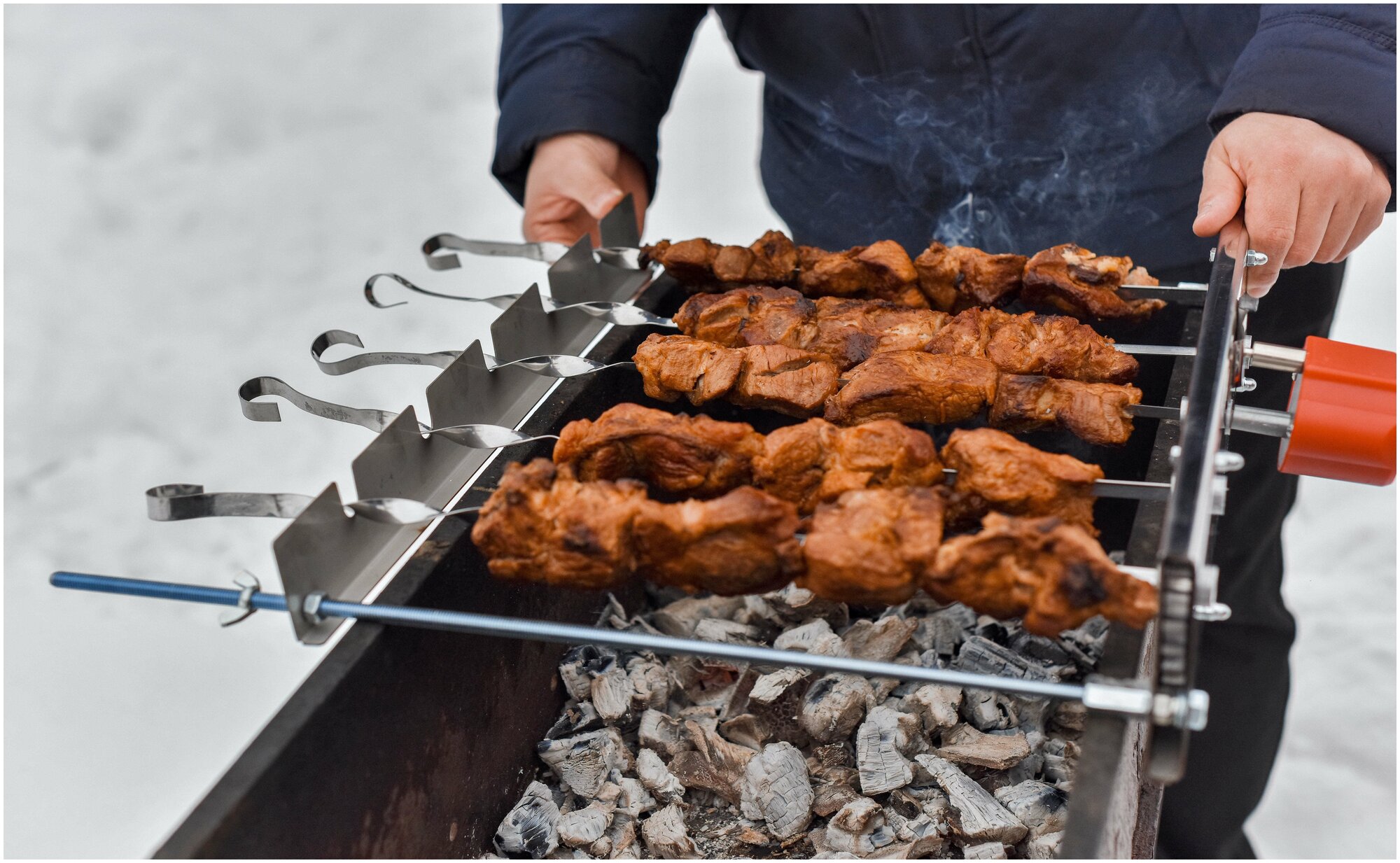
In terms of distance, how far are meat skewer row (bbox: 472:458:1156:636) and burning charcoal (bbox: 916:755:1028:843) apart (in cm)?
64

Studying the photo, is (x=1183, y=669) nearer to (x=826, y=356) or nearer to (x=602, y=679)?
(x=826, y=356)

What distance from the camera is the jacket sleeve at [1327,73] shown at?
8.18 feet

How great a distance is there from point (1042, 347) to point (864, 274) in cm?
63

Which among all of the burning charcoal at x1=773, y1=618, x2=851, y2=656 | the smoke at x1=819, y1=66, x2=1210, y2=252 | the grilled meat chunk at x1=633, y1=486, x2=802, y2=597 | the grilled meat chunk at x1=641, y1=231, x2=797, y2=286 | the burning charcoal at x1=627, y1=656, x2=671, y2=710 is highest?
the smoke at x1=819, y1=66, x2=1210, y2=252

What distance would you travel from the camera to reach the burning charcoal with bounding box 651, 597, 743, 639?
2.89 meters

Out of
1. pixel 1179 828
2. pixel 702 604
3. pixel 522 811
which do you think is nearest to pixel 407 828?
pixel 522 811

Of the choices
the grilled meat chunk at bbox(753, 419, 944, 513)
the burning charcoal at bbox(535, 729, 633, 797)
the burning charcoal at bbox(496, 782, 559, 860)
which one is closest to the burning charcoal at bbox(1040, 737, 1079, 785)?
the grilled meat chunk at bbox(753, 419, 944, 513)

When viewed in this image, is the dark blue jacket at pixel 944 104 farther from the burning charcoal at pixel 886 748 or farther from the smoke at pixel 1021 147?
the burning charcoal at pixel 886 748

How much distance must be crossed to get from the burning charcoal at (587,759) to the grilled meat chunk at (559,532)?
72 cm

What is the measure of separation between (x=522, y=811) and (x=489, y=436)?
2.70 feet

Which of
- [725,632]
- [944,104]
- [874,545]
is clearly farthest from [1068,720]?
[944,104]

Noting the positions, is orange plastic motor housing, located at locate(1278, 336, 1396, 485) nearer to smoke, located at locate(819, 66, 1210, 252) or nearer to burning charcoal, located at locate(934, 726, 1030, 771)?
burning charcoal, located at locate(934, 726, 1030, 771)

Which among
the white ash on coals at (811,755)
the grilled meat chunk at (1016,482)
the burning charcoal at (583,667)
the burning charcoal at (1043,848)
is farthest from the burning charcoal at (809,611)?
the grilled meat chunk at (1016,482)

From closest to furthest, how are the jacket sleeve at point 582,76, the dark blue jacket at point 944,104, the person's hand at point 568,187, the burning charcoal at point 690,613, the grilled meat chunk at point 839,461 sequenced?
the grilled meat chunk at point 839,461 < the burning charcoal at point 690,613 < the dark blue jacket at point 944,104 < the person's hand at point 568,187 < the jacket sleeve at point 582,76
